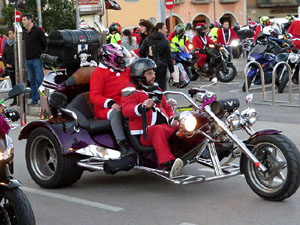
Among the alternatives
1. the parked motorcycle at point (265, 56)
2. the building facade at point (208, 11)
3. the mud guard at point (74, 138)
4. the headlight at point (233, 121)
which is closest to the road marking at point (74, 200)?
the mud guard at point (74, 138)

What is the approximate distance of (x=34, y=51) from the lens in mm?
14102

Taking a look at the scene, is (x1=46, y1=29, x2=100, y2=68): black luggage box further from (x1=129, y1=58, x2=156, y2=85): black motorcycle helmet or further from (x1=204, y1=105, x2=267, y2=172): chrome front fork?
(x1=204, y1=105, x2=267, y2=172): chrome front fork

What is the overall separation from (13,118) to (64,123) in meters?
2.30

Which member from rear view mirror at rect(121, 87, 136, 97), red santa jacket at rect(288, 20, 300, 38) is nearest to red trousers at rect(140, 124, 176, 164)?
rear view mirror at rect(121, 87, 136, 97)

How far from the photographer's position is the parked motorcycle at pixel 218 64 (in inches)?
727

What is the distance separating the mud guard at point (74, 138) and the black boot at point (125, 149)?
0.15m

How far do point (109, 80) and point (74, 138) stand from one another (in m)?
0.84

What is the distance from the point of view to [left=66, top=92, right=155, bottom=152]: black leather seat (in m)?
6.88

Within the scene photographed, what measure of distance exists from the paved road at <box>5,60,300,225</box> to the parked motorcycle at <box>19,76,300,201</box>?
7.9 inches

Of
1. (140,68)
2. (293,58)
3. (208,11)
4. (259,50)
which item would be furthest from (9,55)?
(208,11)

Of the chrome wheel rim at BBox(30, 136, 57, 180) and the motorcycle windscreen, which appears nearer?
the chrome wheel rim at BBox(30, 136, 57, 180)

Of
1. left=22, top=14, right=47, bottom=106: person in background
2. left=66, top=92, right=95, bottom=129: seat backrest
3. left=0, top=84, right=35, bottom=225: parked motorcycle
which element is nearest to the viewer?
left=0, top=84, right=35, bottom=225: parked motorcycle

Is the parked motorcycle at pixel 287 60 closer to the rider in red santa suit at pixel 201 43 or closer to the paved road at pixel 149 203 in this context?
the rider in red santa suit at pixel 201 43

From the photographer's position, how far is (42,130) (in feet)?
23.9
